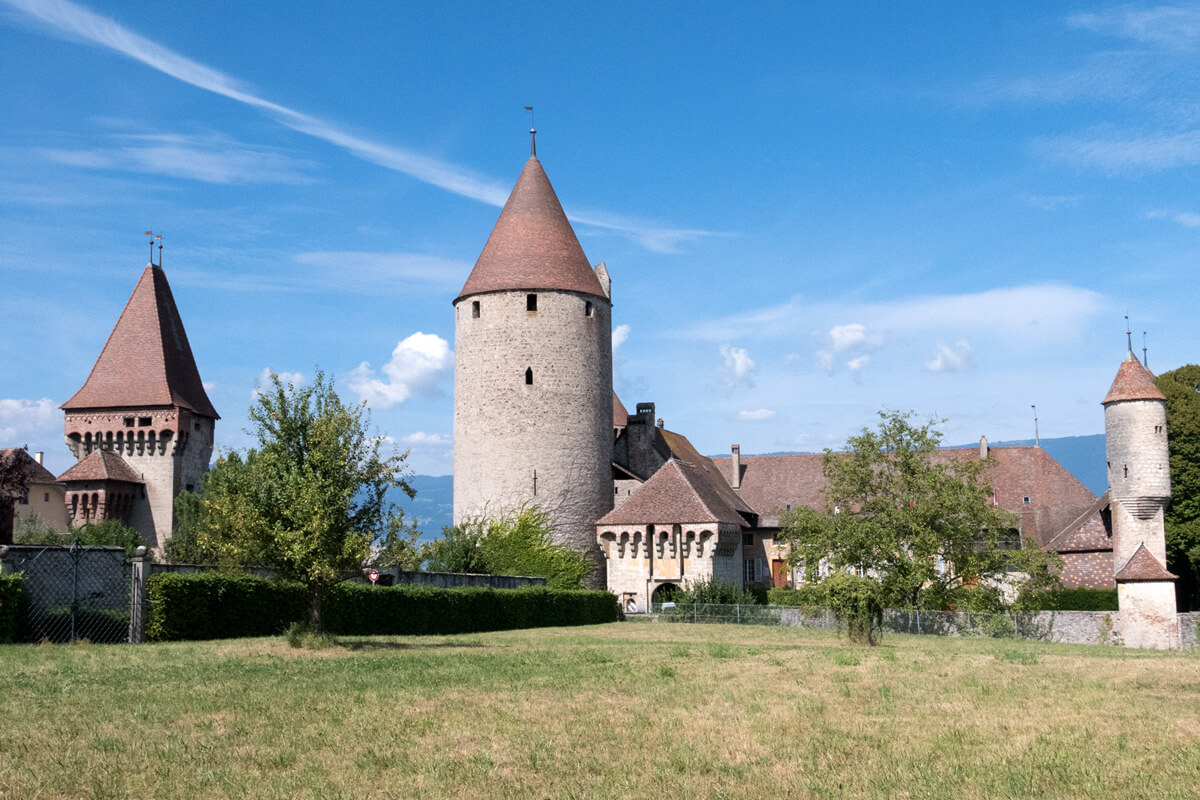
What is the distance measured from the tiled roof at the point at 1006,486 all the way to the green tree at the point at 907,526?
1129 centimetres

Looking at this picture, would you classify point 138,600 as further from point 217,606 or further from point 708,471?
point 708,471

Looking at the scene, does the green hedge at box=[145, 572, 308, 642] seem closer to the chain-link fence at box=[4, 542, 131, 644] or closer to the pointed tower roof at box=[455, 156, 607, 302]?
the chain-link fence at box=[4, 542, 131, 644]

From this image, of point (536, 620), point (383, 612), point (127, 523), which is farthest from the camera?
point (127, 523)

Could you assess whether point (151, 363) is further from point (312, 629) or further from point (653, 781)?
point (653, 781)

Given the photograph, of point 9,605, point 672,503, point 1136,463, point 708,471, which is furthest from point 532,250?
point 9,605

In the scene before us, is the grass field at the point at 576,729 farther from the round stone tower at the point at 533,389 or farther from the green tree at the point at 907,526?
the round stone tower at the point at 533,389

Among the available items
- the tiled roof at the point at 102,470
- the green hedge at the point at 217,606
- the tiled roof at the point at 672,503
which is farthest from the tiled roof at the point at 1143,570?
the tiled roof at the point at 102,470

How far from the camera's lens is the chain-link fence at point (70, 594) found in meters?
19.2

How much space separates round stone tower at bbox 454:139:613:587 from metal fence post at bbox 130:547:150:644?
93.4 ft

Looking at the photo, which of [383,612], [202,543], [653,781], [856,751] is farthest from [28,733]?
[383,612]

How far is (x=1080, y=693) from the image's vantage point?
13.5 meters

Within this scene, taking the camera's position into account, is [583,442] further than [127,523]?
No

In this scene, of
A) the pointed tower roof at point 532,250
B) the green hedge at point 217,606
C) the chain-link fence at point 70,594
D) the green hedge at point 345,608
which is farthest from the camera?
the pointed tower roof at point 532,250

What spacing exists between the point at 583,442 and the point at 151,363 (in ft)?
92.5
